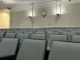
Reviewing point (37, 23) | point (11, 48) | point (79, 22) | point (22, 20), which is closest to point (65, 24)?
point (79, 22)

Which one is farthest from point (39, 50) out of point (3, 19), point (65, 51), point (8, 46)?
point (3, 19)

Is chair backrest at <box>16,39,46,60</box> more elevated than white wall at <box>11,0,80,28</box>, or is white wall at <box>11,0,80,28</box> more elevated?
white wall at <box>11,0,80,28</box>

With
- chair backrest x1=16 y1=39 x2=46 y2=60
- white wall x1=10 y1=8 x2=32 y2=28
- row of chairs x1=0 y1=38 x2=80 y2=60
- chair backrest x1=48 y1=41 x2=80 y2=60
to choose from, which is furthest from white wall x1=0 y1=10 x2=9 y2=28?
chair backrest x1=48 y1=41 x2=80 y2=60

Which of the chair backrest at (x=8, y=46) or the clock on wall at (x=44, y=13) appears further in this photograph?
the clock on wall at (x=44, y=13)

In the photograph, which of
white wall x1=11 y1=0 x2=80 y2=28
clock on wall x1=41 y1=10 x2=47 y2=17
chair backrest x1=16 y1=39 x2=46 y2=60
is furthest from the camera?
clock on wall x1=41 y1=10 x2=47 y2=17

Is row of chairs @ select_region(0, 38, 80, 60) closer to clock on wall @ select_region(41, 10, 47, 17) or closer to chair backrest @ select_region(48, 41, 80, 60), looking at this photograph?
chair backrest @ select_region(48, 41, 80, 60)

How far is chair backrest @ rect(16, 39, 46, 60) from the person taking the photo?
767mm

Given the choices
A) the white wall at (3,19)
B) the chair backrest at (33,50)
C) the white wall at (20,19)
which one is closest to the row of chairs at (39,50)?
the chair backrest at (33,50)

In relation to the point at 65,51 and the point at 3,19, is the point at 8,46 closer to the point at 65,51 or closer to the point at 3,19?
the point at 65,51

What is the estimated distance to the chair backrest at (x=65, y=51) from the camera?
0.62 m

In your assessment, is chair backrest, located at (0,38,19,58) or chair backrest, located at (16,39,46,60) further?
chair backrest, located at (0,38,19,58)

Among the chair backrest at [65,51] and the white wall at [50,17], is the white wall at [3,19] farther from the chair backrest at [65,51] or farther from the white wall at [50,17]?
the chair backrest at [65,51]

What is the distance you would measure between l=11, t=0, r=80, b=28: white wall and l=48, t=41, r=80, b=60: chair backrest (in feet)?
15.3

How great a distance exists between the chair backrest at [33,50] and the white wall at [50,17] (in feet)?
15.1
